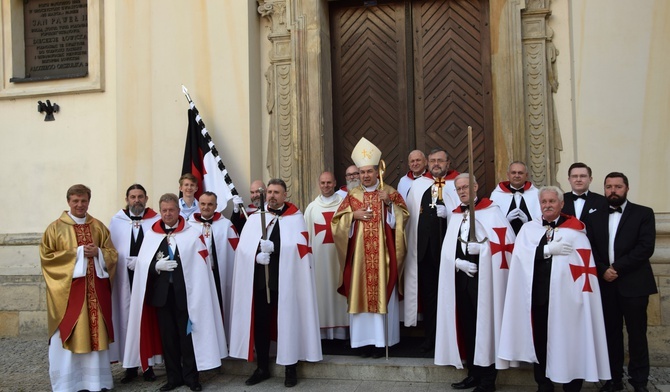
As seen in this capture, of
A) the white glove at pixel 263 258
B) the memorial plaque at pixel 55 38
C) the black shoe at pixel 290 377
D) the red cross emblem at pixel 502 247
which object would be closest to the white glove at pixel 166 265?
the white glove at pixel 263 258

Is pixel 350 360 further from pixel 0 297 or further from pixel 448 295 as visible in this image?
→ pixel 0 297

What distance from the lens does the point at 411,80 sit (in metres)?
8.52

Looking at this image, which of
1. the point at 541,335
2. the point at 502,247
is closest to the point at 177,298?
the point at 502,247

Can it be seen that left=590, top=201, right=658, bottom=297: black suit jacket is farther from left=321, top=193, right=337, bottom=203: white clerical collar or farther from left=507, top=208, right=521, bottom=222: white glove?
left=321, top=193, right=337, bottom=203: white clerical collar

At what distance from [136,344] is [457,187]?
125 inches

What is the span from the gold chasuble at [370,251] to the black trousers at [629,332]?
1907 mm

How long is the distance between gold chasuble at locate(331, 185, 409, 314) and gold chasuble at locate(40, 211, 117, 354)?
7.20 feet

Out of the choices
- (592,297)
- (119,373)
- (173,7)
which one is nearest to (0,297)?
(119,373)

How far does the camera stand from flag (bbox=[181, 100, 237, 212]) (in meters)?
8.06

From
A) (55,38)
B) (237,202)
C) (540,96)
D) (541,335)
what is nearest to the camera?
(541,335)

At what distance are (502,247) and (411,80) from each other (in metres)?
3.14

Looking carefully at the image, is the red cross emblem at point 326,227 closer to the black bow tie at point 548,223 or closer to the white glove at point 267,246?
the white glove at point 267,246

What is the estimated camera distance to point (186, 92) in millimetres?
8305

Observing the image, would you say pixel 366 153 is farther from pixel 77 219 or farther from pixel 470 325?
pixel 77 219
